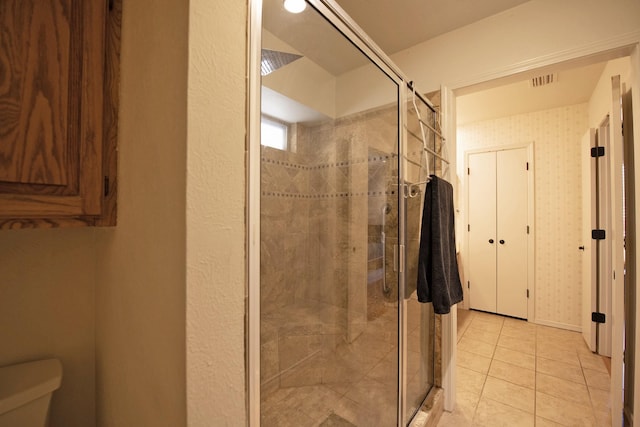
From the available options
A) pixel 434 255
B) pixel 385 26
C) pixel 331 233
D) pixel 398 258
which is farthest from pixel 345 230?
pixel 385 26

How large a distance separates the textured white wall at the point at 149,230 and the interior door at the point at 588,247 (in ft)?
10.9

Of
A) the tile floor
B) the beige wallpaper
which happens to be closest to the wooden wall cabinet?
the tile floor

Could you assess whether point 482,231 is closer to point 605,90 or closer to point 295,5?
point 605,90

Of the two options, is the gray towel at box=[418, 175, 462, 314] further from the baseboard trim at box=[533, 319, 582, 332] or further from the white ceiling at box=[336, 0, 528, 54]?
the baseboard trim at box=[533, 319, 582, 332]

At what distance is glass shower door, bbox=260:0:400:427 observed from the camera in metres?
1.34

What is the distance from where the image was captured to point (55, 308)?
0.89 metres

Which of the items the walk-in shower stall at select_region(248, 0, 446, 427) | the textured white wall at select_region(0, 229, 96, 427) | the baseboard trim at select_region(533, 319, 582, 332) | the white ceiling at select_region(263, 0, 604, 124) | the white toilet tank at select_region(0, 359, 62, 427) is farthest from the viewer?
the baseboard trim at select_region(533, 319, 582, 332)

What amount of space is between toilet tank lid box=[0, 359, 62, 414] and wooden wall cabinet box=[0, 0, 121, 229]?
495 millimetres

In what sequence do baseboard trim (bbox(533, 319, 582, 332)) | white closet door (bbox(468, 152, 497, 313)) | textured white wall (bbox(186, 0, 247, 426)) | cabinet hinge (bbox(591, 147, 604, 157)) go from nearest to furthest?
textured white wall (bbox(186, 0, 247, 426)) < cabinet hinge (bbox(591, 147, 604, 157)) < baseboard trim (bbox(533, 319, 582, 332)) < white closet door (bbox(468, 152, 497, 313))

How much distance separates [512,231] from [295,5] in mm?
3494

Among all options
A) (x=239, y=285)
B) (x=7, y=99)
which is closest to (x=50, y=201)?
Answer: (x=7, y=99)

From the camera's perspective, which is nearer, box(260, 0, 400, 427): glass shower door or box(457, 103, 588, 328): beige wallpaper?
box(260, 0, 400, 427): glass shower door

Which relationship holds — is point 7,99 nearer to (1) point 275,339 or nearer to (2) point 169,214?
(2) point 169,214

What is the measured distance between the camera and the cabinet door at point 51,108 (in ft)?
1.94
